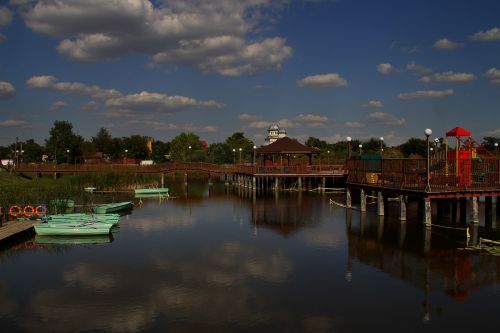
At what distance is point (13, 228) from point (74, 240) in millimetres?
3405

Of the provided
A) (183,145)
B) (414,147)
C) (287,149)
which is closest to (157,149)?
(183,145)

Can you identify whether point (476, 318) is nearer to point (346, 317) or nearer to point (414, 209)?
point (346, 317)

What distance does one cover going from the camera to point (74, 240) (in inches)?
969

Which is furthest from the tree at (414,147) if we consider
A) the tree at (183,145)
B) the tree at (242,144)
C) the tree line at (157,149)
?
the tree at (183,145)

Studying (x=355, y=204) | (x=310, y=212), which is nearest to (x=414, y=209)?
(x=355, y=204)

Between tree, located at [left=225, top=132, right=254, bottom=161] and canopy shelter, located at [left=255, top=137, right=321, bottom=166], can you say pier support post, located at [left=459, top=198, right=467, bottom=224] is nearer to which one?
canopy shelter, located at [left=255, top=137, right=321, bottom=166]

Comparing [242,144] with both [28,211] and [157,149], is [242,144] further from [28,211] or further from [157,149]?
[28,211]

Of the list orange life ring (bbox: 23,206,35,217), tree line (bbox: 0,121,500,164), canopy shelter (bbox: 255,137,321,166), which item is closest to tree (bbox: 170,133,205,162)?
tree line (bbox: 0,121,500,164)

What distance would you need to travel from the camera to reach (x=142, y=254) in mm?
21281

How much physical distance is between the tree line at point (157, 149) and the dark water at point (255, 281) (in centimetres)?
4895

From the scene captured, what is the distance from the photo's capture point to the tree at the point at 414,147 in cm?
10003

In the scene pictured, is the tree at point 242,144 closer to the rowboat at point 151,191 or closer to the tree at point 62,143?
the tree at point 62,143

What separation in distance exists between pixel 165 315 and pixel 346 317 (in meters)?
5.35

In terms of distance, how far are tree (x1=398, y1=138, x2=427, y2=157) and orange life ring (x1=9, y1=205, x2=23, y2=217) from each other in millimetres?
85258
